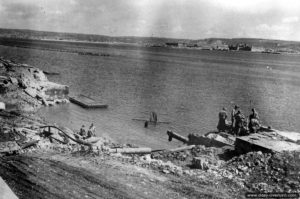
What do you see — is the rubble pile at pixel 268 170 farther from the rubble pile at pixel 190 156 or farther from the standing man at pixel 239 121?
the standing man at pixel 239 121

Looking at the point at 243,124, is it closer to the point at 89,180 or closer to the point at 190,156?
the point at 190,156

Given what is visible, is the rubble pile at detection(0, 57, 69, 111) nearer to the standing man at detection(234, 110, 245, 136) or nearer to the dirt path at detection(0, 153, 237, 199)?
the dirt path at detection(0, 153, 237, 199)

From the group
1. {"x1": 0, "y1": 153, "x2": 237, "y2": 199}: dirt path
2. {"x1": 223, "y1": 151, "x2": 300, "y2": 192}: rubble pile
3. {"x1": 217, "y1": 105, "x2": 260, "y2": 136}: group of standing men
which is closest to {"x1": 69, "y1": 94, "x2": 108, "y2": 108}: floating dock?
{"x1": 217, "y1": 105, "x2": 260, "y2": 136}: group of standing men

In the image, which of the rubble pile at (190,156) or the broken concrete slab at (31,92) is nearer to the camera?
the rubble pile at (190,156)

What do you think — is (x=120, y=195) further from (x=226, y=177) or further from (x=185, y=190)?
(x=226, y=177)

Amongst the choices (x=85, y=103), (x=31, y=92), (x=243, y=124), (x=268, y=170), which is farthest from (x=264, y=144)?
(x=31, y=92)

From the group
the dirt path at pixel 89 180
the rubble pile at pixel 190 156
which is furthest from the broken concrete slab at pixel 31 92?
the dirt path at pixel 89 180

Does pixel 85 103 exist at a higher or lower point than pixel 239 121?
lower

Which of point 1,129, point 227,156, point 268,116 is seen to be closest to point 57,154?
point 1,129
